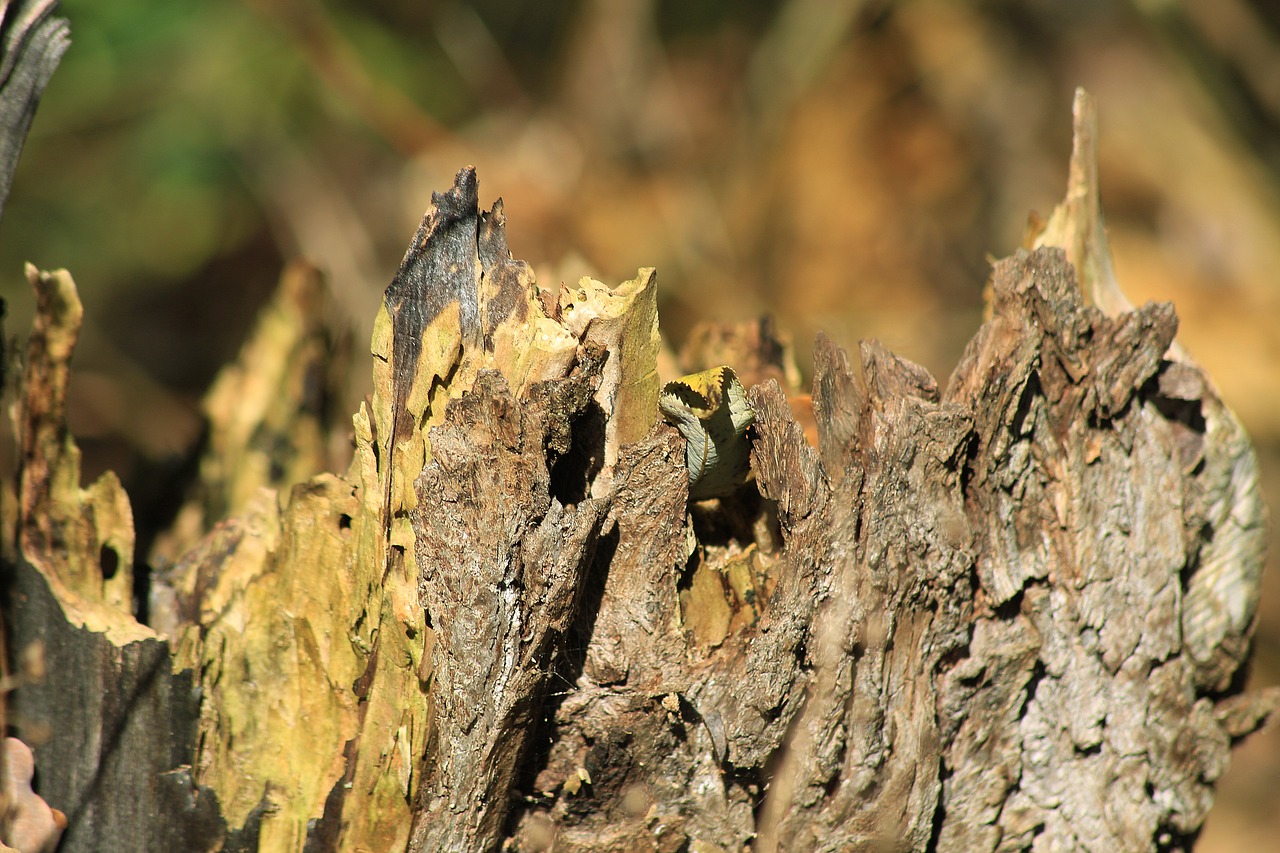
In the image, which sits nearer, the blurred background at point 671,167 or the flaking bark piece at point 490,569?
the flaking bark piece at point 490,569

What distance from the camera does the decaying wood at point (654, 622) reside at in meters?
1.07

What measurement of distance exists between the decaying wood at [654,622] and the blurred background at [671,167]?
2.44m

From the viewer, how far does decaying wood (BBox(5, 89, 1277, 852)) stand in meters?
1.07

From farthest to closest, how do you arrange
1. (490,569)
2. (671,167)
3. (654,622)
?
(671,167)
(654,622)
(490,569)

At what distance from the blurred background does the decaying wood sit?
96.1 inches

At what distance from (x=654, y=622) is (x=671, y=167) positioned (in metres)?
3.38

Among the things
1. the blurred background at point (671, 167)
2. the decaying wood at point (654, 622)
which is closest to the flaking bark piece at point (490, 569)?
the decaying wood at point (654, 622)

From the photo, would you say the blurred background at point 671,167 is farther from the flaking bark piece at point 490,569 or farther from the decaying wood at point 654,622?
the flaking bark piece at point 490,569

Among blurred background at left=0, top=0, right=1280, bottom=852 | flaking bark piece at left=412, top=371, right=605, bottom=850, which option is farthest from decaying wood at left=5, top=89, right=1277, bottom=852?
blurred background at left=0, top=0, right=1280, bottom=852

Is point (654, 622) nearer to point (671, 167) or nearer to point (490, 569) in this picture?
point (490, 569)

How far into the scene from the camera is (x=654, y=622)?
1.14m

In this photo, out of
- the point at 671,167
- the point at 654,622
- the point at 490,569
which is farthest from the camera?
the point at 671,167

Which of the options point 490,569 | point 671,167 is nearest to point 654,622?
point 490,569

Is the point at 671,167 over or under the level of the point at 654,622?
over
